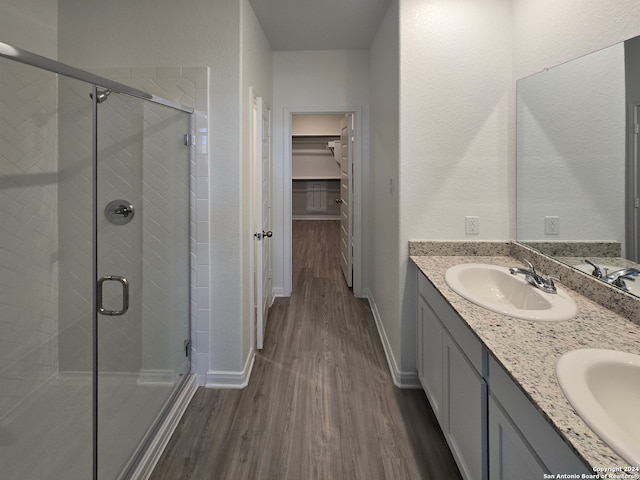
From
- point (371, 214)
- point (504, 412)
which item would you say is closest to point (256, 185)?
point (371, 214)

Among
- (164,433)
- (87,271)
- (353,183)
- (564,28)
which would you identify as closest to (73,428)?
(164,433)

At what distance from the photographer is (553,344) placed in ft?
3.71

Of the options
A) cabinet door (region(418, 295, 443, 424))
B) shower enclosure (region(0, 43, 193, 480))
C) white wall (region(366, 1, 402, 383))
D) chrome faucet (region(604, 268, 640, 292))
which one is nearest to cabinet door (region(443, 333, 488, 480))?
cabinet door (region(418, 295, 443, 424))

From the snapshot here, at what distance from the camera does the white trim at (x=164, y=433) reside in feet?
5.45

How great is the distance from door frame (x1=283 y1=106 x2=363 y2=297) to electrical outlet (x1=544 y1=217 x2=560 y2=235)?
216cm

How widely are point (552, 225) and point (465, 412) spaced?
3.72ft

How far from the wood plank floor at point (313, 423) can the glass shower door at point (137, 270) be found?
0.25 metres

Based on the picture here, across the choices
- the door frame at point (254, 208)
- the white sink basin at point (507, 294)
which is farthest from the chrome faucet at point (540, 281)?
the door frame at point (254, 208)

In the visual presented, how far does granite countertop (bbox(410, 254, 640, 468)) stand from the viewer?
0.75m

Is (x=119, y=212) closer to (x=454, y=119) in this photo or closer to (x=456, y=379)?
(x=456, y=379)

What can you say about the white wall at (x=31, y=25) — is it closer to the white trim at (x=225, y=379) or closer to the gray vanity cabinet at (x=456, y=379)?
the white trim at (x=225, y=379)

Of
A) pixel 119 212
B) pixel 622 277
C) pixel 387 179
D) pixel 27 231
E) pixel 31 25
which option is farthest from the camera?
pixel 387 179

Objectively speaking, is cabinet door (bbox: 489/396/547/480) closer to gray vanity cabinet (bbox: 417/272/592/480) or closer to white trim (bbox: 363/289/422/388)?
gray vanity cabinet (bbox: 417/272/592/480)

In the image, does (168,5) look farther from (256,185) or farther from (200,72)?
(256,185)
